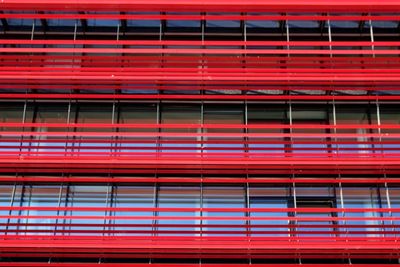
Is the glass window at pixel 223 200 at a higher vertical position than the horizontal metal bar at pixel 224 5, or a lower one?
lower

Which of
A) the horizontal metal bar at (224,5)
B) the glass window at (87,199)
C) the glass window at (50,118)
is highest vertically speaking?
the horizontal metal bar at (224,5)

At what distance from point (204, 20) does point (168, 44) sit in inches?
42.0

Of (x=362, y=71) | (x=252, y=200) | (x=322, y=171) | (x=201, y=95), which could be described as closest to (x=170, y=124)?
(x=201, y=95)

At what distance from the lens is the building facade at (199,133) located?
1032cm

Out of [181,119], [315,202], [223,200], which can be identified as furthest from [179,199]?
[315,202]

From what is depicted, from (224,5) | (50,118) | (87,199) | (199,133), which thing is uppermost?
(224,5)

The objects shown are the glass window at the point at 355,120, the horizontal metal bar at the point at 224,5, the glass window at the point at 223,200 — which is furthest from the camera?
the glass window at the point at 355,120

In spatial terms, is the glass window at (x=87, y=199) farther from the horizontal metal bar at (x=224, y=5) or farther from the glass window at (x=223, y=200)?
the horizontal metal bar at (x=224, y=5)

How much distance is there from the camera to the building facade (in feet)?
33.9

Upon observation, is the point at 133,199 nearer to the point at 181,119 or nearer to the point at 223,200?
the point at 223,200

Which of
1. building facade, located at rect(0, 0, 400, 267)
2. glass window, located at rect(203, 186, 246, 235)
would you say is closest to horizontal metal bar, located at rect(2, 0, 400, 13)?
building facade, located at rect(0, 0, 400, 267)

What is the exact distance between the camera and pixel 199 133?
10.9m

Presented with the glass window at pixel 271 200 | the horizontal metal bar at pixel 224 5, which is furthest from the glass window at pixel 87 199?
the horizontal metal bar at pixel 224 5

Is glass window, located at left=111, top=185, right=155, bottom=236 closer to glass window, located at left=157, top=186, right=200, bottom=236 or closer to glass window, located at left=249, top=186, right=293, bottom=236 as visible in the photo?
glass window, located at left=157, top=186, right=200, bottom=236
